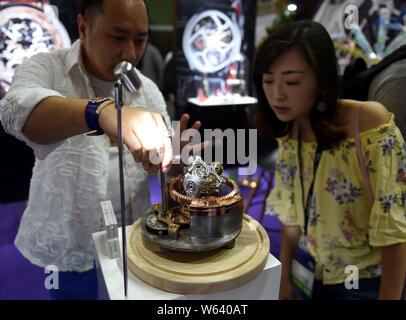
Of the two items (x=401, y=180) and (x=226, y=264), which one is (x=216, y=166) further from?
(x=401, y=180)

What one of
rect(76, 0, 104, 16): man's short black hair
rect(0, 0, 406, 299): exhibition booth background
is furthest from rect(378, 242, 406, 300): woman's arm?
rect(76, 0, 104, 16): man's short black hair

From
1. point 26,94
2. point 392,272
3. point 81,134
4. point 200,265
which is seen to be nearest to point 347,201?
point 392,272

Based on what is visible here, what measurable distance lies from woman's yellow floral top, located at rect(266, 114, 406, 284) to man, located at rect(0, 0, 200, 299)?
412 millimetres

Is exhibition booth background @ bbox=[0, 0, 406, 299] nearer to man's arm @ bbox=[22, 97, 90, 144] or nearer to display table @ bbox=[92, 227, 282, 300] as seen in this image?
display table @ bbox=[92, 227, 282, 300]

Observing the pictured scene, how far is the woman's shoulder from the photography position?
0.78 m

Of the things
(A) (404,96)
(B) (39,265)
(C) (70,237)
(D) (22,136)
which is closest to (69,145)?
(D) (22,136)

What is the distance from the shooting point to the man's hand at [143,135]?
0.55 metres

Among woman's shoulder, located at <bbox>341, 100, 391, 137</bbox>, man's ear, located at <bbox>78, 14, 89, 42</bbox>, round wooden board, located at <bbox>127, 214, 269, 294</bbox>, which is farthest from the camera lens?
woman's shoulder, located at <bbox>341, 100, 391, 137</bbox>

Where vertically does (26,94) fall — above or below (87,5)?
below

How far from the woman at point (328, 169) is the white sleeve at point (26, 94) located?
0.52 m

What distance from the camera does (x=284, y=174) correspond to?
1014 millimetres

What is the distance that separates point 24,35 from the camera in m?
0.71

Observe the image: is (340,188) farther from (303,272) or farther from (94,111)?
(94,111)

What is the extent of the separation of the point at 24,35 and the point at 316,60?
0.68 metres
